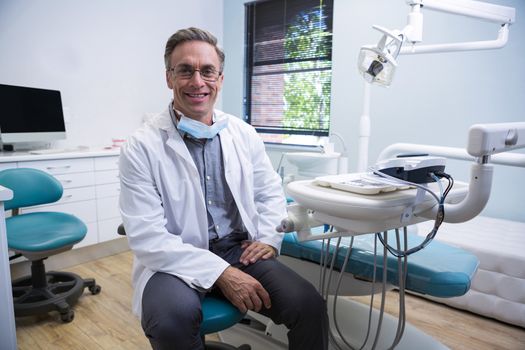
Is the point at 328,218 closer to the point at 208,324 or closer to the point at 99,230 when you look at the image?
the point at 208,324

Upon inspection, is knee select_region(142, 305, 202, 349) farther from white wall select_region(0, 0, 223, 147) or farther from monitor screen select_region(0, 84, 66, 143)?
white wall select_region(0, 0, 223, 147)

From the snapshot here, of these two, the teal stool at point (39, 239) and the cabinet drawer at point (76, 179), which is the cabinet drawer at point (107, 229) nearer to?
the cabinet drawer at point (76, 179)

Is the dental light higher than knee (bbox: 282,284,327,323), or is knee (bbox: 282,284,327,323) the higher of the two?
the dental light

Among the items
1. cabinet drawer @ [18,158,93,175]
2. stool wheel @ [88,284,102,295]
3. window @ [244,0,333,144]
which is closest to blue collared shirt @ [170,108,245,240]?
stool wheel @ [88,284,102,295]

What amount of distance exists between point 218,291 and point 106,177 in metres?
1.81

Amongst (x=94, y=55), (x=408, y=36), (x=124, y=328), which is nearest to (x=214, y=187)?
(x=408, y=36)

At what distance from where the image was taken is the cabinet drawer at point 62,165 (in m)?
2.29

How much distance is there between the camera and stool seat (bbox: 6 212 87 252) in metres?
1.71

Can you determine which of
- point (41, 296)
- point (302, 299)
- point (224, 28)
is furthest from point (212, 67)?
point (224, 28)

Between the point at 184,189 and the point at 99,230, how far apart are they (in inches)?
67.1

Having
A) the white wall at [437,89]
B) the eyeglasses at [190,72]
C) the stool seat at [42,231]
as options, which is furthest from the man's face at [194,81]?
the white wall at [437,89]

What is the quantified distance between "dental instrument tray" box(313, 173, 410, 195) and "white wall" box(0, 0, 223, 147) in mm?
2585

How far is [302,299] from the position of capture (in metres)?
1.08

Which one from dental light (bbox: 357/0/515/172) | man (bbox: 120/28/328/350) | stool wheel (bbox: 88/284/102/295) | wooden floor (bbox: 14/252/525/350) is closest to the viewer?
man (bbox: 120/28/328/350)
